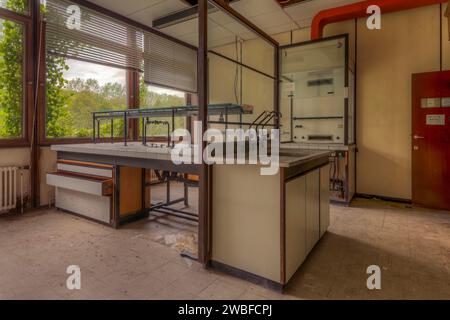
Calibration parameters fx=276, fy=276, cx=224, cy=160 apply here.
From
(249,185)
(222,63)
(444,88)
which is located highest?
(222,63)

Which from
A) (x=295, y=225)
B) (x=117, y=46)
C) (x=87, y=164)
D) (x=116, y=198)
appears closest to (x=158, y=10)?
(x=117, y=46)

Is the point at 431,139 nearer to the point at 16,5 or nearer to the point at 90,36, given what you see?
the point at 90,36

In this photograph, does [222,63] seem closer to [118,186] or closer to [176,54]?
[176,54]

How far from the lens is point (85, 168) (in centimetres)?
319

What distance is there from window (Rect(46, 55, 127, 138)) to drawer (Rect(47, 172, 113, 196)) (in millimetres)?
910

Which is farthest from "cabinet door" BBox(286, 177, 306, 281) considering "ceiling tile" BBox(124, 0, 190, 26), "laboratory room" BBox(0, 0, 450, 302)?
"ceiling tile" BBox(124, 0, 190, 26)

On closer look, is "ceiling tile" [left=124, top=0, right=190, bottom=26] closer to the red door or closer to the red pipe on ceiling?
the red pipe on ceiling

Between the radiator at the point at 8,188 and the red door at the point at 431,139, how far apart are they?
5.36 m

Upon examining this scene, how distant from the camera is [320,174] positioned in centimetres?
251

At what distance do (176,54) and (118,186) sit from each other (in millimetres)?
3658

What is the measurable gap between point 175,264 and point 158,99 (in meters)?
4.13
